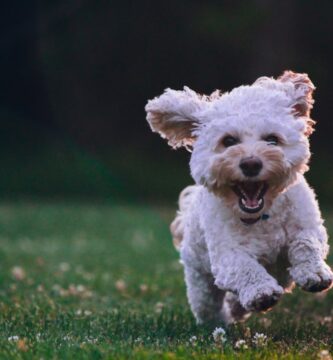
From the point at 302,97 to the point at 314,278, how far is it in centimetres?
122

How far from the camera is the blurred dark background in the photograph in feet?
96.3

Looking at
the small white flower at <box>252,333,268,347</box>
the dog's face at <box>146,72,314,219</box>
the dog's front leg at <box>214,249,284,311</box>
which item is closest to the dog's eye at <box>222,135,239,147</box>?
the dog's face at <box>146,72,314,219</box>

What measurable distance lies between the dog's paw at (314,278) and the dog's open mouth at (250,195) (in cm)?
45

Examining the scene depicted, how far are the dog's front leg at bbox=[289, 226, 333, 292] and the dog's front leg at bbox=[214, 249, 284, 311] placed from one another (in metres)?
0.17

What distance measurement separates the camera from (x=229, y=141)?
17.3ft

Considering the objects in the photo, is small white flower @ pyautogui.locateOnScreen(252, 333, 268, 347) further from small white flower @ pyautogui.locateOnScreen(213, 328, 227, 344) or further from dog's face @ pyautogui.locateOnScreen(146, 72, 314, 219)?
dog's face @ pyautogui.locateOnScreen(146, 72, 314, 219)

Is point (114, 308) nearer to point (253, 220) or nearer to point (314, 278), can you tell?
point (253, 220)

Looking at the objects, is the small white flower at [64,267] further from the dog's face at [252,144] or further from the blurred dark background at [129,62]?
the blurred dark background at [129,62]

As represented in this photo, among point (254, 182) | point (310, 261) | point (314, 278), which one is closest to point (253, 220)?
point (254, 182)

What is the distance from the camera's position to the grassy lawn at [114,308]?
15.9 feet

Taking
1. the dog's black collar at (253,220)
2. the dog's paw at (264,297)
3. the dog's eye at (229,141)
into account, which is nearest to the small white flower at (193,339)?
the dog's paw at (264,297)

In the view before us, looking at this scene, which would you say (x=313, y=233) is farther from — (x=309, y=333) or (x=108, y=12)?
(x=108, y=12)

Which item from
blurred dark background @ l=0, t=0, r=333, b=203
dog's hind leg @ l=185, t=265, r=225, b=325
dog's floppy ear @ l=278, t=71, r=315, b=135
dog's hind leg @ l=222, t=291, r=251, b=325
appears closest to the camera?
dog's floppy ear @ l=278, t=71, r=315, b=135

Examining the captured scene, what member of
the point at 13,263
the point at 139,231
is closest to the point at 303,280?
the point at 13,263
